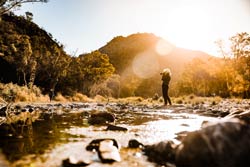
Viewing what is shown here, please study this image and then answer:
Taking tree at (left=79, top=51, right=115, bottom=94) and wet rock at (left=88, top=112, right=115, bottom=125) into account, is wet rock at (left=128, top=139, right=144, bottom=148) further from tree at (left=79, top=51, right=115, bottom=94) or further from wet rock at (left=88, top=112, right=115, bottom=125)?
tree at (left=79, top=51, right=115, bottom=94)

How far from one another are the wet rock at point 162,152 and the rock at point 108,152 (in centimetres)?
59

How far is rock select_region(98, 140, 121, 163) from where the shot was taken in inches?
204

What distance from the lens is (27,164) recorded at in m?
5.00

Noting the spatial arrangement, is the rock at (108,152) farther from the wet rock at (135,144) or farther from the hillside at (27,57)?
the hillside at (27,57)

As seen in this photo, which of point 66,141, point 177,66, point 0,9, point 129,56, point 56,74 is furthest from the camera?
point 129,56

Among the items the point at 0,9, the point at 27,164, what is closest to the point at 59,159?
the point at 27,164

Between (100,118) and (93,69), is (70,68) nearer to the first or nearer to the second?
(93,69)

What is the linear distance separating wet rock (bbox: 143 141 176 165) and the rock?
593 mm

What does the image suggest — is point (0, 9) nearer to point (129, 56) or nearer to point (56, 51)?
point (56, 51)

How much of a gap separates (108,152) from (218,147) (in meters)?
2.03

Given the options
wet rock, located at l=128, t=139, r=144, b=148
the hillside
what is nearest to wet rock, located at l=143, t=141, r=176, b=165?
wet rock, located at l=128, t=139, r=144, b=148

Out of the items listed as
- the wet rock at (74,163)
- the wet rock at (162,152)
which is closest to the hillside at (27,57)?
the wet rock at (162,152)

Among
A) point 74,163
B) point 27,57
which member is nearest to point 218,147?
point 74,163

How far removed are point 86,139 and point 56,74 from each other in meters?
41.4
